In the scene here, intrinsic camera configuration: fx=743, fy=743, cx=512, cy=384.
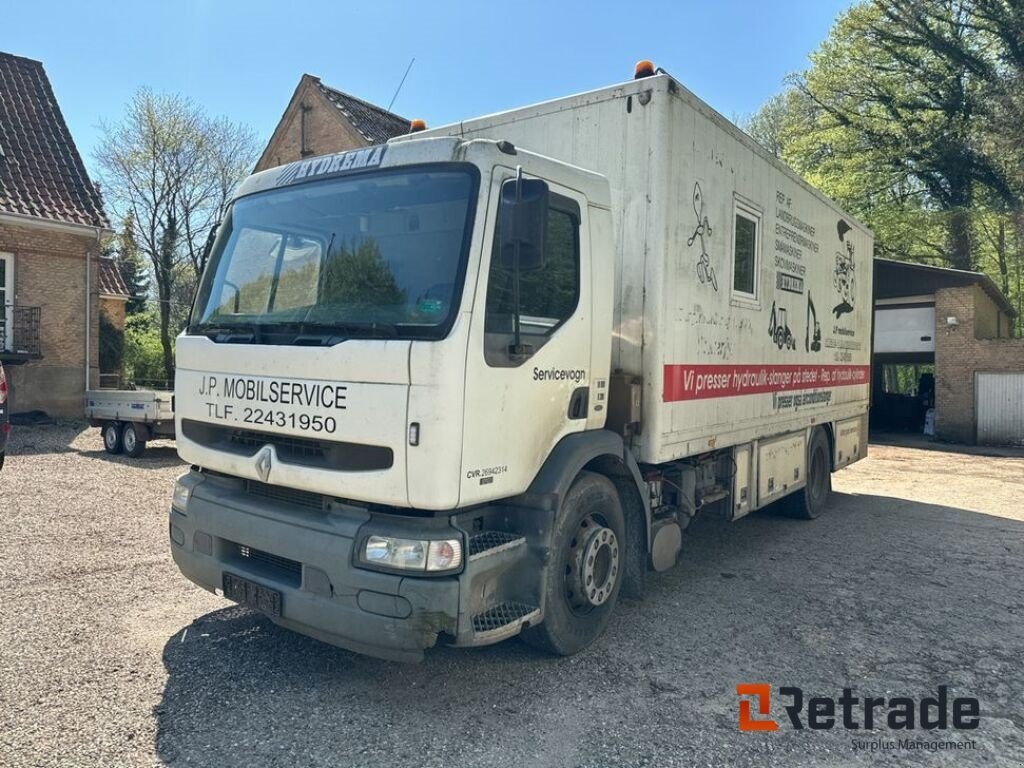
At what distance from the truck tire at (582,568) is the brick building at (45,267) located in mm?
15614

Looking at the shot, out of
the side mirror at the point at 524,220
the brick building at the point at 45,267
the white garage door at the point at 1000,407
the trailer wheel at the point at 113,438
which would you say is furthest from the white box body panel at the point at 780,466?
the brick building at the point at 45,267

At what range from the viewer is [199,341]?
4250 mm

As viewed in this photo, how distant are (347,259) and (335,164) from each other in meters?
0.63

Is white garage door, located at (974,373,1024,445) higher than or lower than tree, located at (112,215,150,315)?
lower

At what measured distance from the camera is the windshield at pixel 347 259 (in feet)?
11.6

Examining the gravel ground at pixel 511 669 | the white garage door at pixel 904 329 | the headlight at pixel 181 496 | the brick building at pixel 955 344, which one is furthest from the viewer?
the white garage door at pixel 904 329

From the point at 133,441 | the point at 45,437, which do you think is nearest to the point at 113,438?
the point at 133,441

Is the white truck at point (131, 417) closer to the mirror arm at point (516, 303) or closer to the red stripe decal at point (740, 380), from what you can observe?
the red stripe decal at point (740, 380)

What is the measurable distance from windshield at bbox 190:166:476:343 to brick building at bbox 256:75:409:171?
19.7 meters

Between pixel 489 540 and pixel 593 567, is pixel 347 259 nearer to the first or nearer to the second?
pixel 489 540

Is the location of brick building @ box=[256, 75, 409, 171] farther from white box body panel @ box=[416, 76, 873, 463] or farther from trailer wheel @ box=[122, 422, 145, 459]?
white box body panel @ box=[416, 76, 873, 463]

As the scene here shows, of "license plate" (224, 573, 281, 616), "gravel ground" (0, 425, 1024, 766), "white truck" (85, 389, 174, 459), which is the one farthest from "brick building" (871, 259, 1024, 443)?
"license plate" (224, 573, 281, 616)

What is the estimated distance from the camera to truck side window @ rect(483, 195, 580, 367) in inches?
141

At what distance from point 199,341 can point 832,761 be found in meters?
3.87
